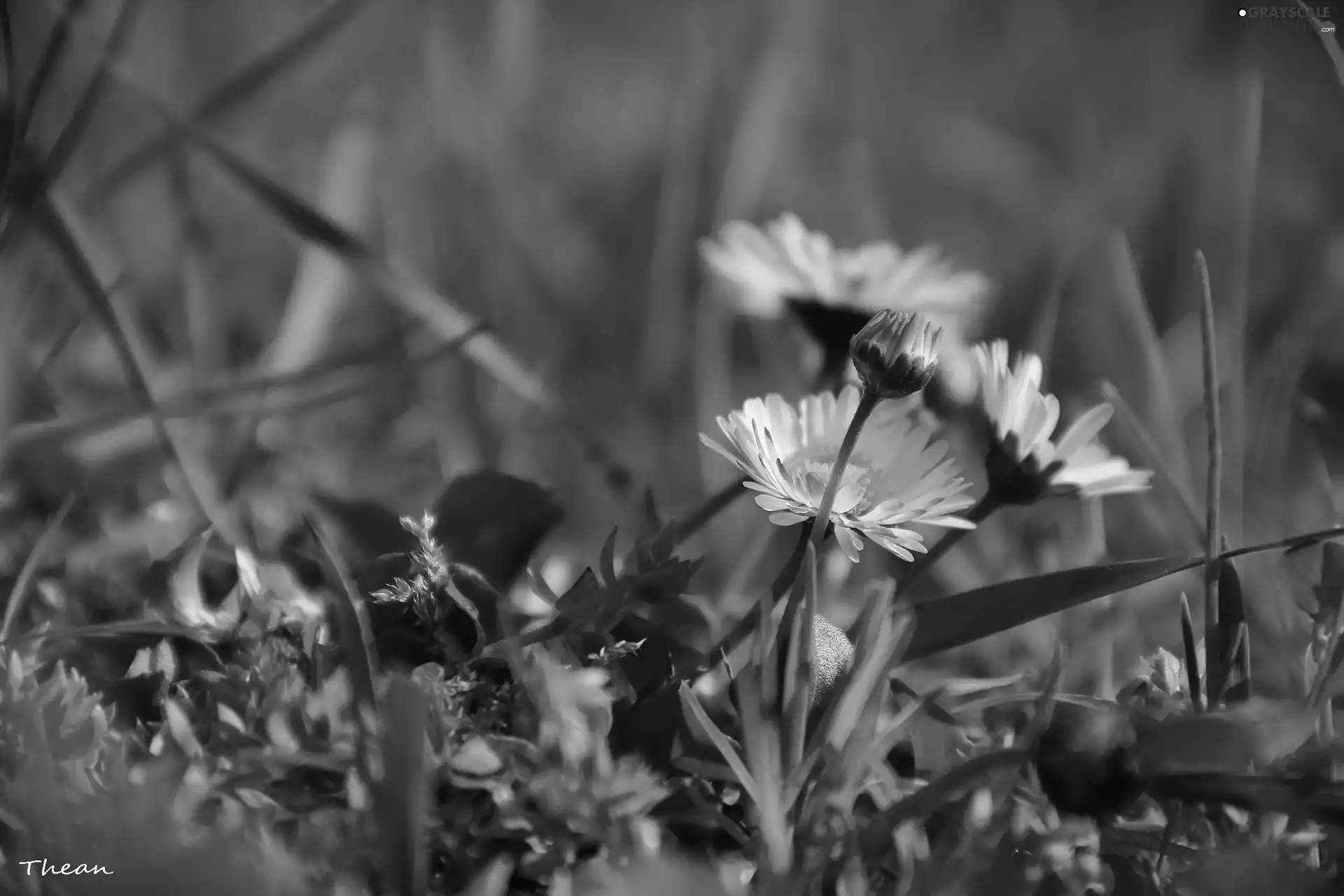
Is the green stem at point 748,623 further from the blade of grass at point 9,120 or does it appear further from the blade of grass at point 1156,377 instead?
the blade of grass at point 9,120

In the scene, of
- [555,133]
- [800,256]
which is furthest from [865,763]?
[555,133]

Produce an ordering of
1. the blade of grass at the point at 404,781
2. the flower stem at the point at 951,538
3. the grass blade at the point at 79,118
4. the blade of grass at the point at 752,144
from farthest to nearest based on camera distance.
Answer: the blade of grass at the point at 752,144
the grass blade at the point at 79,118
the flower stem at the point at 951,538
the blade of grass at the point at 404,781

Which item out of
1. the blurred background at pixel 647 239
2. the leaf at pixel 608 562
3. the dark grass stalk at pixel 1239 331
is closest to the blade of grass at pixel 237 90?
the blurred background at pixel 647 239

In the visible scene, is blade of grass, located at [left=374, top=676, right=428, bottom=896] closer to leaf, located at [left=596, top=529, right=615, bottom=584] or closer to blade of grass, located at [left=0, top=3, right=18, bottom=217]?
leaf, located at [left=596, top=529, right=615, bottom=584]

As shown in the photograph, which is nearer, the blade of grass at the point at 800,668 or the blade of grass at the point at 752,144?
the blade of grass at the point at 800,668

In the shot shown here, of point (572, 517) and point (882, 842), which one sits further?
point (572, 517)

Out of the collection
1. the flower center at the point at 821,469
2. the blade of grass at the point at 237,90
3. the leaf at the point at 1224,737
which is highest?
the blade of grass at the point at 237,90

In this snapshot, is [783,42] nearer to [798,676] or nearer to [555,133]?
[555,133]
